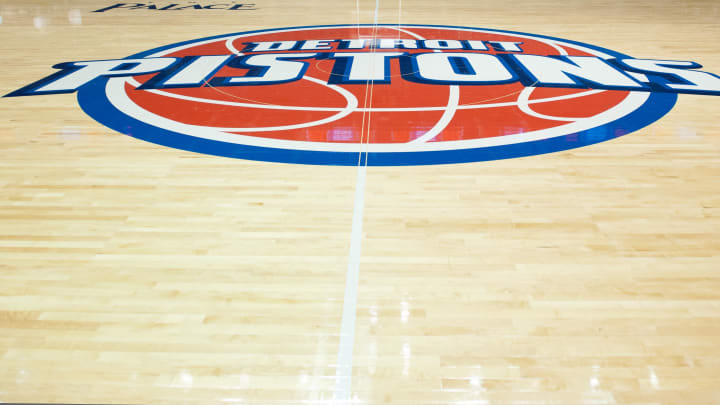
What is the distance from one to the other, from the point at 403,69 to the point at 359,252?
293 centimetres

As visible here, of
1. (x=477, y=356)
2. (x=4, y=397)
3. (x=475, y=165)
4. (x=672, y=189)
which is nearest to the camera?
(x=4, y=397)

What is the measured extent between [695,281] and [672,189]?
0.79 metres

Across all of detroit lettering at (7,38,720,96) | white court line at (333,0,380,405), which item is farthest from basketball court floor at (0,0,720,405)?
detroit lettering at (7,38,720,96)

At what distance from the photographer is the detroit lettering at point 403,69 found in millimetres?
4043

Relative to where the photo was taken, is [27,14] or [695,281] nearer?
[695,281]

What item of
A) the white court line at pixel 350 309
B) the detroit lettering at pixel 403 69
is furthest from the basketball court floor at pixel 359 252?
the detroit lettering at pixel 403 69

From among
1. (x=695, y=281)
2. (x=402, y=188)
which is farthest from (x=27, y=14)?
(x=695, y=281)

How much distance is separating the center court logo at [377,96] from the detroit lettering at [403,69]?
0.02 meters

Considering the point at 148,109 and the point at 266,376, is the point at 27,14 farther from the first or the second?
the point at 266,376

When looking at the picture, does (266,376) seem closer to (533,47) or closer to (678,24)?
(533,47)

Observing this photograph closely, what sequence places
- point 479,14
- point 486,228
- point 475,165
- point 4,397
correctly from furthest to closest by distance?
point 479,14 → point 475,165 → point 486,228 → point 4,397

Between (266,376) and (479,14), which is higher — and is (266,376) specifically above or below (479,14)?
→ below

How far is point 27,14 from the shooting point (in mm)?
7621

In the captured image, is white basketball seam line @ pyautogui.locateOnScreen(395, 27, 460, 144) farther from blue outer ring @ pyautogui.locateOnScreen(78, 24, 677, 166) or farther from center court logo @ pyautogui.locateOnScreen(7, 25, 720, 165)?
blue outer ring @ pyautogui.locateOnScreen(78, 24, 677, 166)
